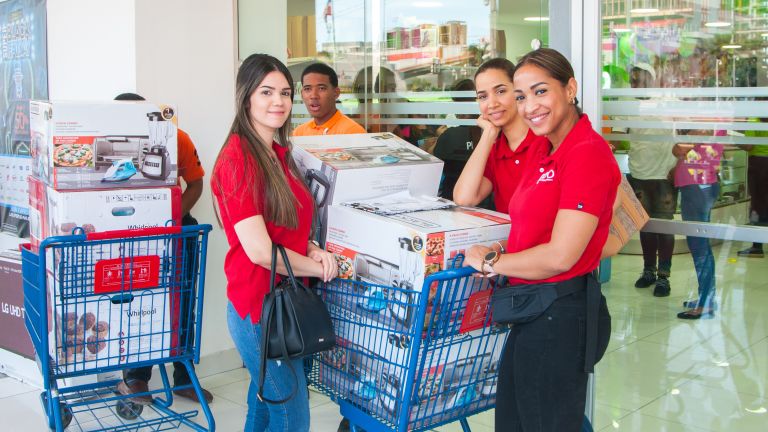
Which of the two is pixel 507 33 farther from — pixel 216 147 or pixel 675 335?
pixel 216 147

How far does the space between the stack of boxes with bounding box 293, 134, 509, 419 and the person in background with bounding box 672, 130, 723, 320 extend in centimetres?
110

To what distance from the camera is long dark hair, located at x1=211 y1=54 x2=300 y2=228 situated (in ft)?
8.41

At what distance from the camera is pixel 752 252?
310 centimetres

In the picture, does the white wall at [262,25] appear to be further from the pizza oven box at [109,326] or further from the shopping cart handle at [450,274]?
the shopping cart handle at [450,274]

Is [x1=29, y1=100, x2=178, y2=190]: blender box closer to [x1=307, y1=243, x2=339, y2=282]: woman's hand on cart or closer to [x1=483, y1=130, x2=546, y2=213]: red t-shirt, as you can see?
[x1=307, y1=243, x2=339, y2=282]: woman's hand on cart

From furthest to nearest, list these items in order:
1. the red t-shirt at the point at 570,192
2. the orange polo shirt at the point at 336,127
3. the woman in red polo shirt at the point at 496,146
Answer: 1. the orange polo shirt at the point at 336,127
2. the woman in red polo shirt at the point at 496,146
3. the red t-shirt at the point at 570,192

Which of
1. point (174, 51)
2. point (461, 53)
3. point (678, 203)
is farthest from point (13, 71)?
point (678, 203)

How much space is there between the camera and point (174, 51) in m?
4.74

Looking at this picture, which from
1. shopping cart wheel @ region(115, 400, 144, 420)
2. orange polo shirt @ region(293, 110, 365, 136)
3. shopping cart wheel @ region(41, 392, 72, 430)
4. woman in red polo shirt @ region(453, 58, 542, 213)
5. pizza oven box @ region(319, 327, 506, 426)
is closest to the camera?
pizza oven box @ region(319, 327, 506, 426)

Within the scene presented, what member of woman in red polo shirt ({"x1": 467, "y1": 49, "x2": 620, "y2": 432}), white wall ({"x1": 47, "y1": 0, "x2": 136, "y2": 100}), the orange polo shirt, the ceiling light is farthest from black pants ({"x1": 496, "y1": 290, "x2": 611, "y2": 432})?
white wall ({"x1": 47, "y1": 0, "x2": 136, "y2": 100})

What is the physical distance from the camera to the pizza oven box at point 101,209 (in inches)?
129

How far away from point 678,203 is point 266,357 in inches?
73.9

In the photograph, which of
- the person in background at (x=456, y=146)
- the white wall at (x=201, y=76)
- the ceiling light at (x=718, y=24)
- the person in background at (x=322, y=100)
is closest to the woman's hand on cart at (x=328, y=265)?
the person in background at (x=456, y=146)

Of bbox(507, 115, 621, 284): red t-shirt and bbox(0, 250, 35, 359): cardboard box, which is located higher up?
bbox(507, 115, 621, 284): red t-shirt
